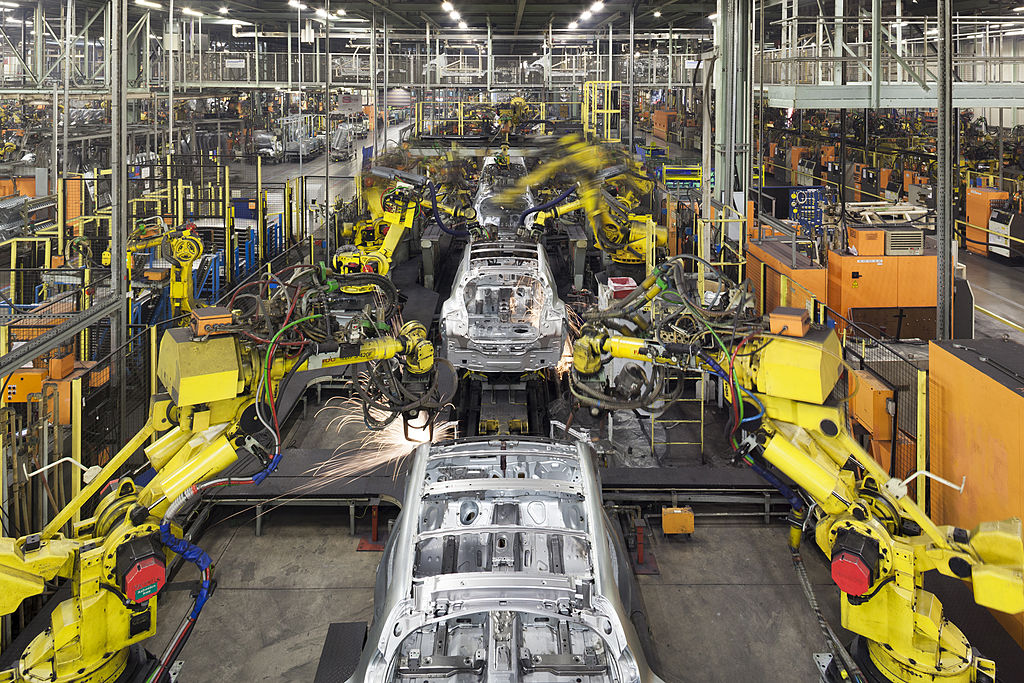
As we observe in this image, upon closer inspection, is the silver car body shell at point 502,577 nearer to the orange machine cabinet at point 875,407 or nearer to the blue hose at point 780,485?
the blue hose at point 780,485

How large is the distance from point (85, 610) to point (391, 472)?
342 centimetres

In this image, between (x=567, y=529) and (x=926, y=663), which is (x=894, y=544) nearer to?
(x=926, y=663)

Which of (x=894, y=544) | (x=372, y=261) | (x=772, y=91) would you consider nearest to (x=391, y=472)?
(x=894, y=544)

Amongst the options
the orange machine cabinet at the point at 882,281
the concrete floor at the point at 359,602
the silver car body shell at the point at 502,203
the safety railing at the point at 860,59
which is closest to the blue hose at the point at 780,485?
the concrete floor at the point at 359,602

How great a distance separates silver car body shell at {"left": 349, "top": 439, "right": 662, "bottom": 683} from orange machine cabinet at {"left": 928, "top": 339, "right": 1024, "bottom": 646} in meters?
2.54

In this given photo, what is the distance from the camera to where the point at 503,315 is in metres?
9.38

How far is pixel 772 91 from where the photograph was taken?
49.6 ft

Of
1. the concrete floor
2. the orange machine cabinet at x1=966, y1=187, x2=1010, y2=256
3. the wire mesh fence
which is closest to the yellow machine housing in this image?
the concrete floor

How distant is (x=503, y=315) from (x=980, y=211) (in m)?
14.2

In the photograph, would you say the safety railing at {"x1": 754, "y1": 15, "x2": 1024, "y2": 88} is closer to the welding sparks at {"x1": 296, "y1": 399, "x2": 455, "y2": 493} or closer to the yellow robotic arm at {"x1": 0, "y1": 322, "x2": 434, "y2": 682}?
the welding sparks at {"x1": 296, "y1": 399, "x2": 455, "y2": 493}

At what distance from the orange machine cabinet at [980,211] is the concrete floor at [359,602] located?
1431 cm

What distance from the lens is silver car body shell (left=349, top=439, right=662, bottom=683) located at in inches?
145

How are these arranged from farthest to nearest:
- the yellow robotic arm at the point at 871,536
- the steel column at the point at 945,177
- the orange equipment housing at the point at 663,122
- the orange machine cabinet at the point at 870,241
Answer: the orange equipment housing at the point at 663,122
the orange machine cabinet at the point at 870,241
the steel column at the point at 945,177
the yellow robotic arm at the point at 871,536

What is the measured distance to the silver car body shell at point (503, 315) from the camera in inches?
346
